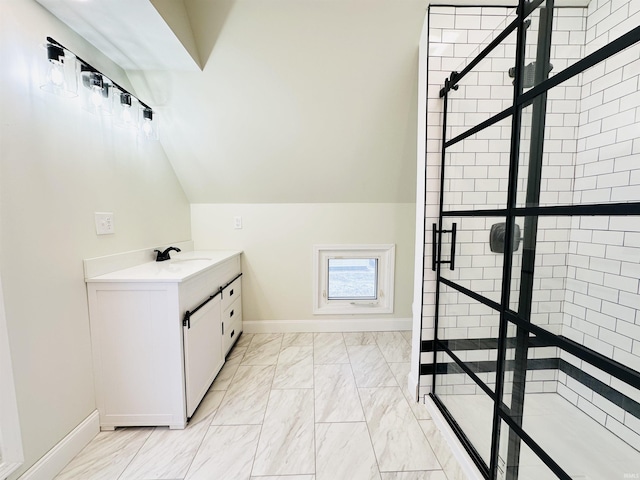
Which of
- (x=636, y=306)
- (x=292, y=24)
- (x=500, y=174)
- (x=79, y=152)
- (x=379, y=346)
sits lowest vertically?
(x=379, y=346)

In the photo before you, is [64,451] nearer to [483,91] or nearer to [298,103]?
[298,103]

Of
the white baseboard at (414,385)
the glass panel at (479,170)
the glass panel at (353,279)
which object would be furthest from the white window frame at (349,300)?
the glass panel at (479,170)

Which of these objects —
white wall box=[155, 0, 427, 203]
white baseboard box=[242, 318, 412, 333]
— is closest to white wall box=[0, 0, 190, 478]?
white wall box=[155, 0, 427, 203]

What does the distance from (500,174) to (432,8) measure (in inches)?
42.9

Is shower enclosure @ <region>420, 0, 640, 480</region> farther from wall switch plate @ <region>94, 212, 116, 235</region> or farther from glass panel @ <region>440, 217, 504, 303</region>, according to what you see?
wall switch plate @ <region>94, 212, 116, 235</region>

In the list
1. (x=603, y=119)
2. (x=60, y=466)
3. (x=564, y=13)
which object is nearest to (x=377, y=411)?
(x=60, y=466)

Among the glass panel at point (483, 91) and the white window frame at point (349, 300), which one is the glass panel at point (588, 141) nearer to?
the glass panel at point (483, 91)

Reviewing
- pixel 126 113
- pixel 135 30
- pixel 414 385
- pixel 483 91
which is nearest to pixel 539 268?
pixel 483 91

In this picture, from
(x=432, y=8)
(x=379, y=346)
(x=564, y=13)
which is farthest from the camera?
(x=379, y=346)

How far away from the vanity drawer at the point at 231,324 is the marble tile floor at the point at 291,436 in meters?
0.21

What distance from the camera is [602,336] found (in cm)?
122

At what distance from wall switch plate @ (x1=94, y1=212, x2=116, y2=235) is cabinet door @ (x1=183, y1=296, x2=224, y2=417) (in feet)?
2.35

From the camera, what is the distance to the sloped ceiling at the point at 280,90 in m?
1.56

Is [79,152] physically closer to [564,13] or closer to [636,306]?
[564,13]
